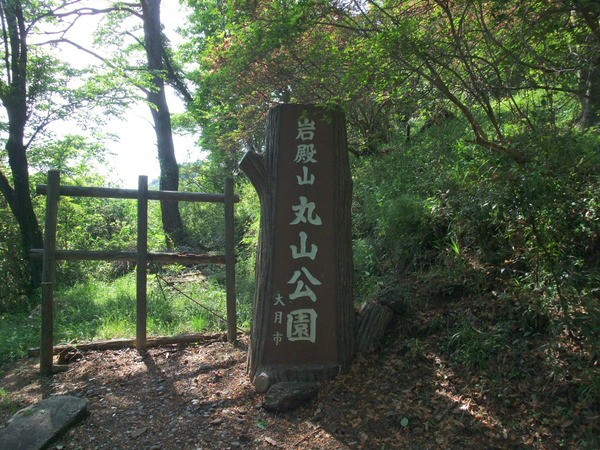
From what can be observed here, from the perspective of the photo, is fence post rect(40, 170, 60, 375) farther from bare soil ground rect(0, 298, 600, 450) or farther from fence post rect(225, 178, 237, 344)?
fence post rect(225, 178, 237, 344)

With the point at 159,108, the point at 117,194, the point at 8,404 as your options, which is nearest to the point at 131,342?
the point at 8,404

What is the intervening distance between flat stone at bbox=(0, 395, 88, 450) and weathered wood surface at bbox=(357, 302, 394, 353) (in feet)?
8.16

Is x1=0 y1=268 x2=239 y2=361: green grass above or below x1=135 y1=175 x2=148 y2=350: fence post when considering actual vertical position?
below

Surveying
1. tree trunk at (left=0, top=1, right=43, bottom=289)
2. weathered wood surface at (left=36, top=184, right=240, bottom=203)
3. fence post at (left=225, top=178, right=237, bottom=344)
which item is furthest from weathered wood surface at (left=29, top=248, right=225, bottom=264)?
tree trunk at (left=0, top=1, right=43, bottom=289)

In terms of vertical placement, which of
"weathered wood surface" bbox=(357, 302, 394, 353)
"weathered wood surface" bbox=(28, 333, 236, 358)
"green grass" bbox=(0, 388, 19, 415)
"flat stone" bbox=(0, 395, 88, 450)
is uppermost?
"weathered wood surface" bbox=(357, 302, 394, 353)

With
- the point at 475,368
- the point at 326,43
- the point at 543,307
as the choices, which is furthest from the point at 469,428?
the point at 326,43

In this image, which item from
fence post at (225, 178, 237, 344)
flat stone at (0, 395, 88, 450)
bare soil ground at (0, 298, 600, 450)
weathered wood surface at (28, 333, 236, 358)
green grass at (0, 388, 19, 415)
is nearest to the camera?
bare soil ground at (0, 298, 600, 450)

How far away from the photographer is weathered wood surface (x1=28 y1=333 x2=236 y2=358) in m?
4.95

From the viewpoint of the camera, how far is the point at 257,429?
344cm

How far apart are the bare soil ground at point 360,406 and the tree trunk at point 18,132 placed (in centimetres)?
527

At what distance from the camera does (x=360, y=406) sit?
11.6 feet

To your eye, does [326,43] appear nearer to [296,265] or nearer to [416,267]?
[296,265]

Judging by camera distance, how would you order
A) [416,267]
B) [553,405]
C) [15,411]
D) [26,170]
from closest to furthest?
[553,405] → [15,411] → [416,267] → [26,170]

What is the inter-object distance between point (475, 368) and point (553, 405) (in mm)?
617
